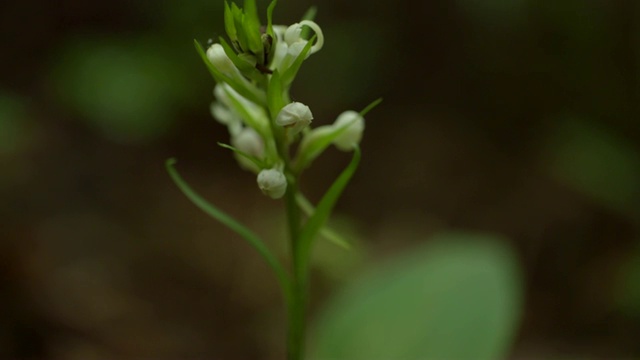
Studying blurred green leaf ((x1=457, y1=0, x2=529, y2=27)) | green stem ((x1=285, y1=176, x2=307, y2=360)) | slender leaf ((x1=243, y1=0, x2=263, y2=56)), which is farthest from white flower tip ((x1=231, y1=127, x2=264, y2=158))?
blurred green leaf ((x1=457, y1=0, x2=529, y2=27))

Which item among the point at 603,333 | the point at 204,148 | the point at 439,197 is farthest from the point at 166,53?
the point at 603,333

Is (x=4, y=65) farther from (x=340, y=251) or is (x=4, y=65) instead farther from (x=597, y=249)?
(x=597, y=249)

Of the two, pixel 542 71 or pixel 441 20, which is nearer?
pixel 542 71

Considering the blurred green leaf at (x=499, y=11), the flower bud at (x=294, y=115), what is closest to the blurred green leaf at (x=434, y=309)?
the flower bud at (x=294, y=115)

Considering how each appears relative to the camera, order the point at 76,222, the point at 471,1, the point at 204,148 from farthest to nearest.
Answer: the point at 471,1 → the point at 204,148 → the point at 76,222

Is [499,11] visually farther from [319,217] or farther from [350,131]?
[319,217]

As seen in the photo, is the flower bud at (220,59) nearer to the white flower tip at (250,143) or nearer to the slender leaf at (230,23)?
the slender leaf at (230,23)
